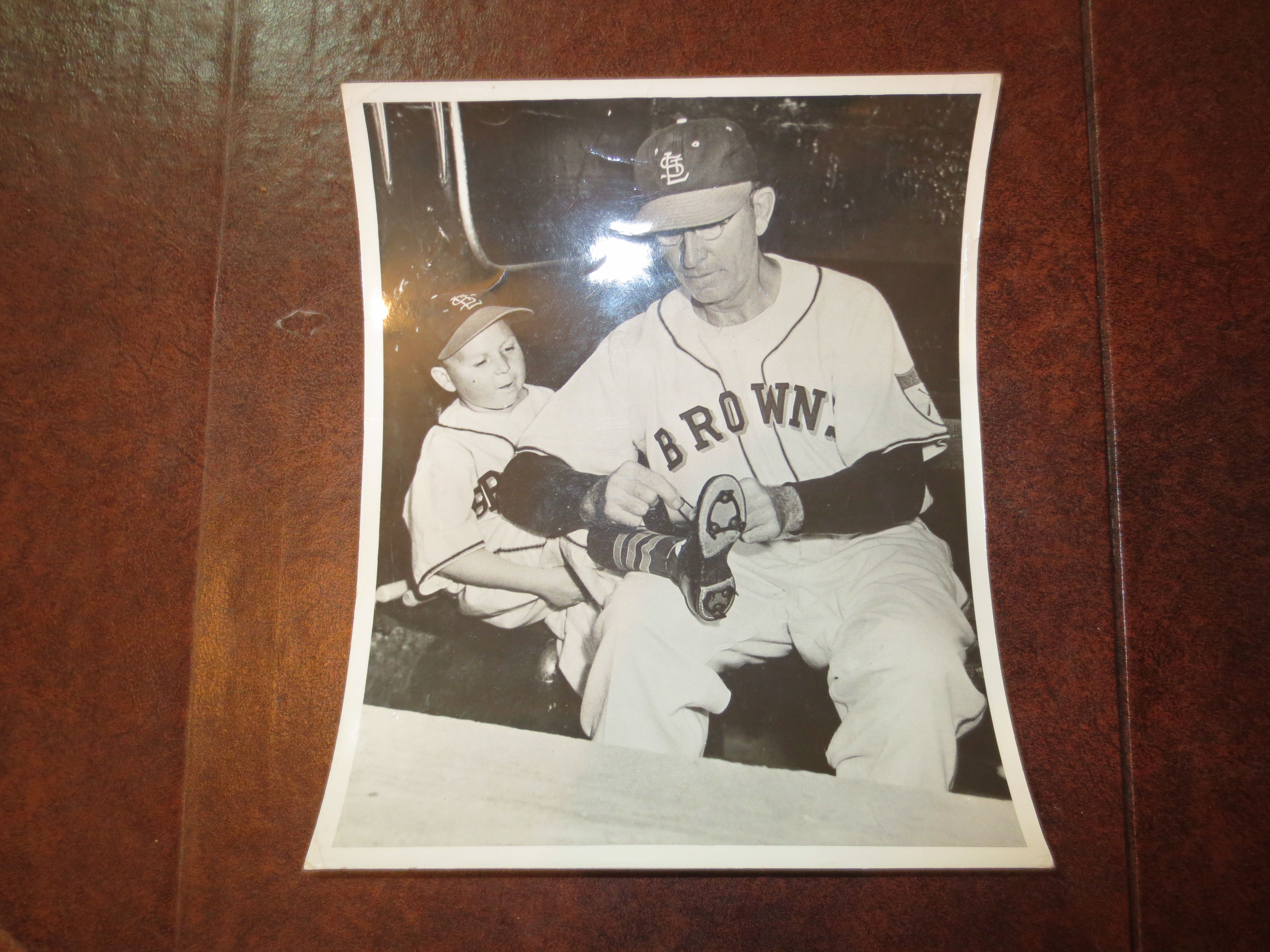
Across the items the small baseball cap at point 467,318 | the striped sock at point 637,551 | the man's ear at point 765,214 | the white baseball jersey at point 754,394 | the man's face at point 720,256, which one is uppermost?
the man's ear at point 765,214

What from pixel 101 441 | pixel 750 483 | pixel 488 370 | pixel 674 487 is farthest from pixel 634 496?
pixel 101 441

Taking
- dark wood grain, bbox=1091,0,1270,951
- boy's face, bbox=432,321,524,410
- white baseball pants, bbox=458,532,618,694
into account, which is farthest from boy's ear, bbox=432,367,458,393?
dark wood grain, bbox=1091,0,1270,951

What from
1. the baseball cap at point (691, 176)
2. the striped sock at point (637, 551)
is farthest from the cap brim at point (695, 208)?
the striped sock at point (637, 551)

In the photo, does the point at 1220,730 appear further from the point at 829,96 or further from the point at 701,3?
the point at 701,3

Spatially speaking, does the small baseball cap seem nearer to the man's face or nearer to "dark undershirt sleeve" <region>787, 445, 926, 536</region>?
the man's face

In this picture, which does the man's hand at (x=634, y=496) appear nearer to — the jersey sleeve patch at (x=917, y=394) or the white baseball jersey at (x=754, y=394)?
the white baseball jersey at (x=754, y=394)

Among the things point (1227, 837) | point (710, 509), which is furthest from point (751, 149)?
point (1227, 837)

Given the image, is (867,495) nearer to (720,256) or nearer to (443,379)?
(720,256)
